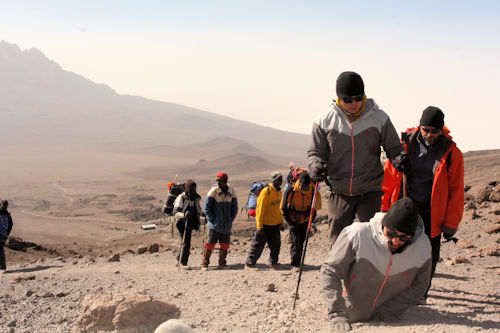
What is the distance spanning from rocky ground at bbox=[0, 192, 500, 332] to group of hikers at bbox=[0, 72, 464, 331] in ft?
0.91

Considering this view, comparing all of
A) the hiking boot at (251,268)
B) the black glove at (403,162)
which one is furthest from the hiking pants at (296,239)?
the black glove at (403,162)

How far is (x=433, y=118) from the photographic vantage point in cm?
471

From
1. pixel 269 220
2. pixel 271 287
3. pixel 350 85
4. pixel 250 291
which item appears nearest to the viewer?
pixel 350 85

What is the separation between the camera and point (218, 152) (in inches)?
3644

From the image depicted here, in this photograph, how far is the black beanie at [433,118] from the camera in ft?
15.5

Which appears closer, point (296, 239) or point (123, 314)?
point (123, 314)

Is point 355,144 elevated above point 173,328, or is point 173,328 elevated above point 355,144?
point 355,144

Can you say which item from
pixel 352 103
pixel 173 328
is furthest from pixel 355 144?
pixel 173 328

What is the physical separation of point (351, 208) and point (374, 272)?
2.66ft

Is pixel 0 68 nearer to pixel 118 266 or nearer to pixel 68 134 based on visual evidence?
pixel 68 134

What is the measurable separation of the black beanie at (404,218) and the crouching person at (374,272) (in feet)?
0.25

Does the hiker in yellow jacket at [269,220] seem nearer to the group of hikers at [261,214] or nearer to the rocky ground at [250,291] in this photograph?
the group of hikers at [261,214]

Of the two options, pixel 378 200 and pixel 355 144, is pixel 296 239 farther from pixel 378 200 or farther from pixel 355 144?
pixel 355 144

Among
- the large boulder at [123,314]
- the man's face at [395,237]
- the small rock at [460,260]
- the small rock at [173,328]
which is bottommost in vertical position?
the large boulder at [123,314]
